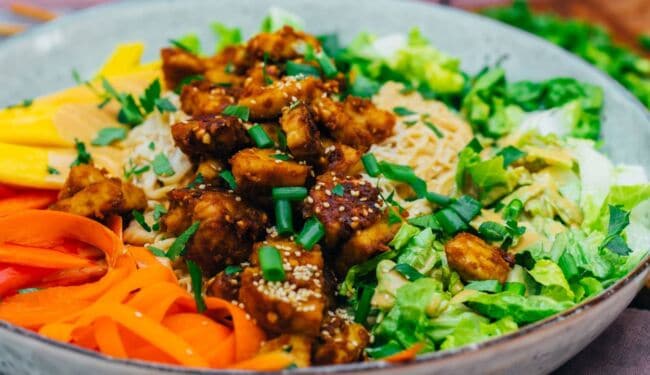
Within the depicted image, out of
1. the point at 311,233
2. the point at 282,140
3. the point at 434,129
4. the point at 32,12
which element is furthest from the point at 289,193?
the point at 32,12

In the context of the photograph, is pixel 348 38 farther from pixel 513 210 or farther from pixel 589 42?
pixel 513 210

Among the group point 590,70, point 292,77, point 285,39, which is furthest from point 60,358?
point 590,70

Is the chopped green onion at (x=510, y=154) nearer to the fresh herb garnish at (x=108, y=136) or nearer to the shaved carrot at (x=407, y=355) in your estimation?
the shaved carrot at (x=407, y=355)

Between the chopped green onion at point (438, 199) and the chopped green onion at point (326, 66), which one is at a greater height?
the chopped green onion at point (326, 66)

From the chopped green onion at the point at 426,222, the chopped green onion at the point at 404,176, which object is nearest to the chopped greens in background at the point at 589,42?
the chopped green onion at the point at 404,176

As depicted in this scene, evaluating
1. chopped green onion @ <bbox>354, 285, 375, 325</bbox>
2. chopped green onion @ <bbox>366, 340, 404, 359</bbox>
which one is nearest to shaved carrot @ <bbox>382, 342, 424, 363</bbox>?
chopped green onion @ <bbox>366, 340, 404, 359</bbox>

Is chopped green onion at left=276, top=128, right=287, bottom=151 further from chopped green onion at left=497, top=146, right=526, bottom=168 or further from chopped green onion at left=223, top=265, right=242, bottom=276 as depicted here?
chopped green onion at left=497, top=146, right=526, bottom=168

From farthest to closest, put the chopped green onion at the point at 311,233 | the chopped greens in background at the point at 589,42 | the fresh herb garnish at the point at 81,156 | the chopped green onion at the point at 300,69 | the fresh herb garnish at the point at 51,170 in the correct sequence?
1. the chopped greens in background at the point at 589,42
2. the chopped green onion at the point at 300,69
3. the fresh herb garnish at the point at 81,156
4. the fresh herb garnish at the point at 51,170
5. the chopped green onion at the point at 311,233
